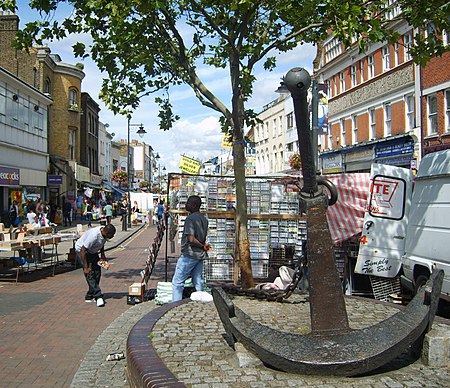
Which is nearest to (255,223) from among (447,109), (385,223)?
(385,223)

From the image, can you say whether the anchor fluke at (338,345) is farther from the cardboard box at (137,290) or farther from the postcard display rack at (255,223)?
the postcard display rack at (255,223)

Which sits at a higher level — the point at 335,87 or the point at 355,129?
the point at 335,87

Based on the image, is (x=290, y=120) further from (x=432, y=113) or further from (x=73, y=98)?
(x=432, y=113)

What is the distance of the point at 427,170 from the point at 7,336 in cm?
689

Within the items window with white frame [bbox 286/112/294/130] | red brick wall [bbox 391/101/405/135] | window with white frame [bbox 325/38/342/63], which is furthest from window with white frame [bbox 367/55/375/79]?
window with white frame [bbox 286/112/294/130]

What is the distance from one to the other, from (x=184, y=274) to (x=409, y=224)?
394 centimetres

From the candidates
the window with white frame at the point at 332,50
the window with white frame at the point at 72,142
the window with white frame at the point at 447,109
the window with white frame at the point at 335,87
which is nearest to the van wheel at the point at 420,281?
the window with white frame at the point at 447,109

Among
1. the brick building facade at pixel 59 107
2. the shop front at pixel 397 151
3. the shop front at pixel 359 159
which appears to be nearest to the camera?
the shop front at pixel 397 151

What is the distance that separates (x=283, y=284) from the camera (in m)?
9.18

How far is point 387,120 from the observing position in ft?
93.2

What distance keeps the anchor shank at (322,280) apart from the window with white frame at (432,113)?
68.0ft

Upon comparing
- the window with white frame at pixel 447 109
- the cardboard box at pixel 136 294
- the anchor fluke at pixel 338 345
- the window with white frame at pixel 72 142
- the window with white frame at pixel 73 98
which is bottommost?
the cardboard box at pixel 136 294

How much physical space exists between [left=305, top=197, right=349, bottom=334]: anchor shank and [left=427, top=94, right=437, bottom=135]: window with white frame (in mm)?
20714

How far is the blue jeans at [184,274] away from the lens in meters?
8.53
